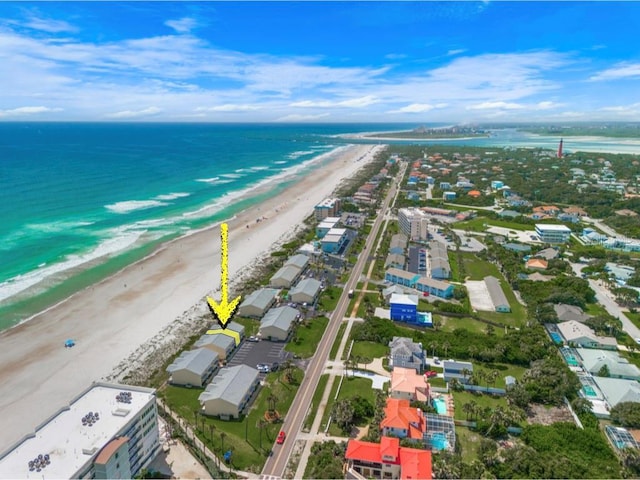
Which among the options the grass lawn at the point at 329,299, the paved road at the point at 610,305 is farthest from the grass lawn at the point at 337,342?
the paved road at the point at 610,305

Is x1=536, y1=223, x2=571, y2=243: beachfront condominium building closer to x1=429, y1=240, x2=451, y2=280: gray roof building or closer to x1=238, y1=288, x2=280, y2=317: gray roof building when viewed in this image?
x1=429, y1=240, x2=451, y2=280: gray roof building

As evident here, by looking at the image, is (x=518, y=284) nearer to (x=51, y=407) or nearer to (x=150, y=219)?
(x=51, y=407)

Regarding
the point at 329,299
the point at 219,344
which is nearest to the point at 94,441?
the point at 219,344

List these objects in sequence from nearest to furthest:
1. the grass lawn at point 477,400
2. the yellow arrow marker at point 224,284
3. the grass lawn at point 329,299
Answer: the yellow arrow marker at point 224,284
the grass lawn at point 477,400
the grass lawn at point 329,299

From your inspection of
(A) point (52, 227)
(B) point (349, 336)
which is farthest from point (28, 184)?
(B) point (349, 336)

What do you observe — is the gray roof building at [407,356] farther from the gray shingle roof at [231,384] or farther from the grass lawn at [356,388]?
the gray shingle roof at [231,384]

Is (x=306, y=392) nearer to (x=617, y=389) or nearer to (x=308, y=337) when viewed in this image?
(x=308, y=337)

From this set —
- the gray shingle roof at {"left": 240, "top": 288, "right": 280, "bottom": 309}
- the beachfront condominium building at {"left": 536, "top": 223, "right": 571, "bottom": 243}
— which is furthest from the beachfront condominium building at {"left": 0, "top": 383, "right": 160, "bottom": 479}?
the beachfront condominium building at {"left": 536, "top": 223, "right": 571, "bottom": 243}
